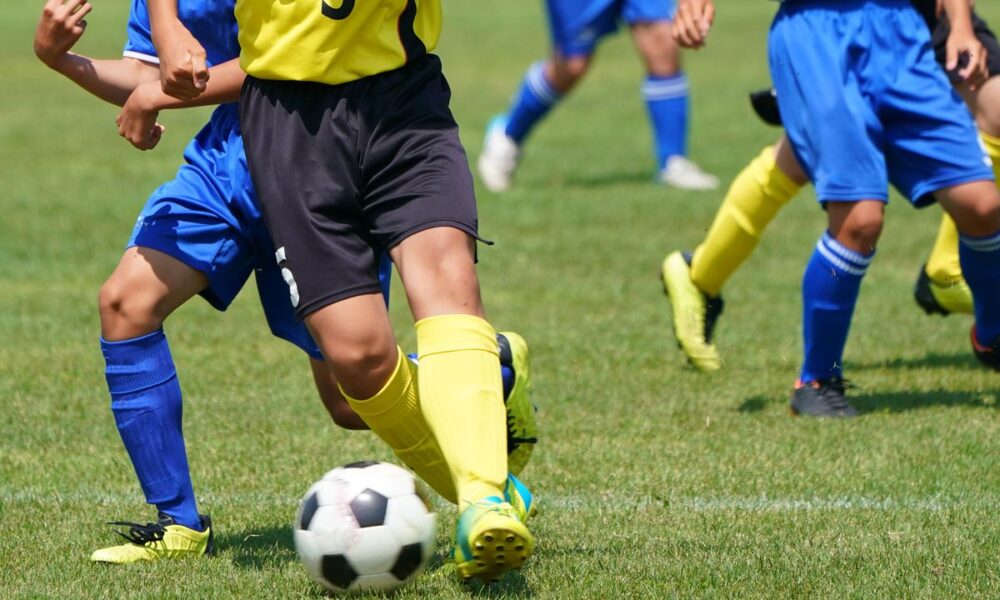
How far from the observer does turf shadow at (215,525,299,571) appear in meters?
4.06

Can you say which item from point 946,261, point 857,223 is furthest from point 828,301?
point 946,261

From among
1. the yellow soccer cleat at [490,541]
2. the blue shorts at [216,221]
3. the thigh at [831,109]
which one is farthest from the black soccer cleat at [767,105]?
the yellow soccer cleat at [490,541]

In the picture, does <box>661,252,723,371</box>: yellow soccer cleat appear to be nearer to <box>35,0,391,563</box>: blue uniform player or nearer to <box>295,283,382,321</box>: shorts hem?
<box>35,0,391,563</box>: blue uniform player

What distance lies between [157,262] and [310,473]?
122 centimetres

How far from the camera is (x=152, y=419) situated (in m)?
4.13

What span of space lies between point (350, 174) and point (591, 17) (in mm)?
7635

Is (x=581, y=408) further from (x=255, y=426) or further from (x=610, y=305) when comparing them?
(x=610, y=305)

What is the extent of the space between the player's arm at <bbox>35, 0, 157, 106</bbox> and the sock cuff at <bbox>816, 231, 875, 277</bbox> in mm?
2362

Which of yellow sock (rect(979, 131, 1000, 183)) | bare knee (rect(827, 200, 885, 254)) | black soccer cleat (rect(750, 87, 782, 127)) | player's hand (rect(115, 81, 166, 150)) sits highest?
player's hand (rect(115, 81, 166, 150))

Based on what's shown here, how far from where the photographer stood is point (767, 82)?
16.0 meters

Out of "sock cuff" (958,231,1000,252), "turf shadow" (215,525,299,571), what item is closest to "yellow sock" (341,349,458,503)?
"turf shadow" (215,525,299,571)

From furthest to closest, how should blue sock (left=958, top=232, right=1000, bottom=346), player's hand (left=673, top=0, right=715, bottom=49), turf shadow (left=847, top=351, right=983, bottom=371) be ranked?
turf shadow (left=847, top=351, right=983, bottom=371), blue sock (left=958, top=232, right=1000, bottom=346), player's hand (left=673, top=0, right=715, bottom=49)

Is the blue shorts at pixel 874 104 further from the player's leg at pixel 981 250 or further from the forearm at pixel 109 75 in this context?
the forearm at pixel 109 75

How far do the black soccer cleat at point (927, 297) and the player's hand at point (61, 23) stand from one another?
3875 mm
